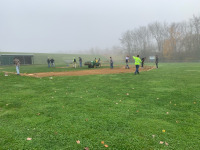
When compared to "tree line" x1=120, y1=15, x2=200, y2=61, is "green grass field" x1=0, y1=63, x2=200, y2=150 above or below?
below

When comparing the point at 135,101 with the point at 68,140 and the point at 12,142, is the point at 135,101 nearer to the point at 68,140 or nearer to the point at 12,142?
the point at 68,140

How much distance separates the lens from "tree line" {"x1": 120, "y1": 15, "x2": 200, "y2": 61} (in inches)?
2181

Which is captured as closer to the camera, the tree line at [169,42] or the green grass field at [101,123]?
the green grass field at [101,123]

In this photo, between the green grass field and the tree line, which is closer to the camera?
the green grass field

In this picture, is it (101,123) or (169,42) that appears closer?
(101,123)

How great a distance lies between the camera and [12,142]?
10.8 ft

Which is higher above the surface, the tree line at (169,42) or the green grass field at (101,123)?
the tree line at (169,42)

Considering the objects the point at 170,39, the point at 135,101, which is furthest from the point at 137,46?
the point at 135,101

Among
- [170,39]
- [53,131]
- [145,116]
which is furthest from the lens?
[170,39]

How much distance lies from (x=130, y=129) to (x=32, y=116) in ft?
9.45

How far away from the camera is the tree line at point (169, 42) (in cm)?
5541

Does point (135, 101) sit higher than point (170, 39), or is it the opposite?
point (170, 39)

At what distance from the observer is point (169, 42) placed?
58.8 meters

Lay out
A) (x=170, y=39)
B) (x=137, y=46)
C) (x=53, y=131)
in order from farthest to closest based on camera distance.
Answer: (x=137, y=46), (x=170, y=39), (x=53, y=131)
